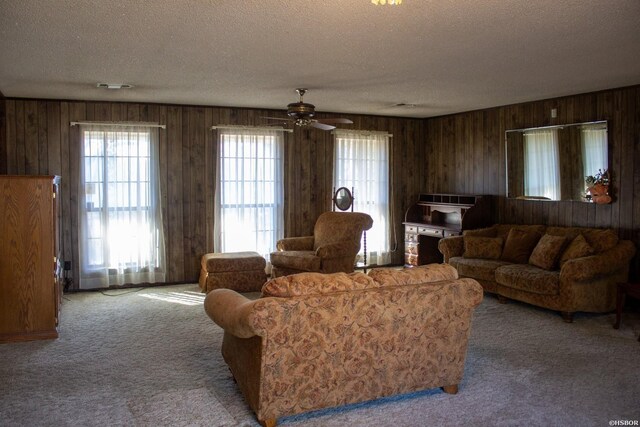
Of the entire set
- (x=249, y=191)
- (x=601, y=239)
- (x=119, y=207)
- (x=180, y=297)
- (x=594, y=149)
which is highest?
(x=594, y=149)

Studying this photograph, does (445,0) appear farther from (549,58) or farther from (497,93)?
(497,93)

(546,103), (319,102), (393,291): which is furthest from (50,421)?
(546,103)

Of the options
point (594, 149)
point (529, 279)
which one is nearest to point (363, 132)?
point (594, 149)

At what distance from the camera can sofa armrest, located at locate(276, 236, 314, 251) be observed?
7.29 m

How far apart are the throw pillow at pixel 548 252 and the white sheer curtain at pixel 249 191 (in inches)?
135

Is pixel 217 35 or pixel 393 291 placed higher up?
pixel 217 35

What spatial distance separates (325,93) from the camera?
620cm

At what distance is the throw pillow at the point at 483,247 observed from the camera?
6562 millimetres

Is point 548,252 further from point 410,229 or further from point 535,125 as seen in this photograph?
point 410,229

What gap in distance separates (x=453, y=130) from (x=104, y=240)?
511 centimetres

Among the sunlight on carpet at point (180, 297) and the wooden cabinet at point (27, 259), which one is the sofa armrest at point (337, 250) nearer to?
the sunlight on carpet at point (180, 297)

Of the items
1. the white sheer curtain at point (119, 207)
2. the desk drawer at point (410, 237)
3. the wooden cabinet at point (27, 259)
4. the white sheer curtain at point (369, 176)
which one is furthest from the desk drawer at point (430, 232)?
the wooden cabinet at point (27, 259)

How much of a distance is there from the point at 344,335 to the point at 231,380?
116 cm

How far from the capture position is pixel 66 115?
672cm
